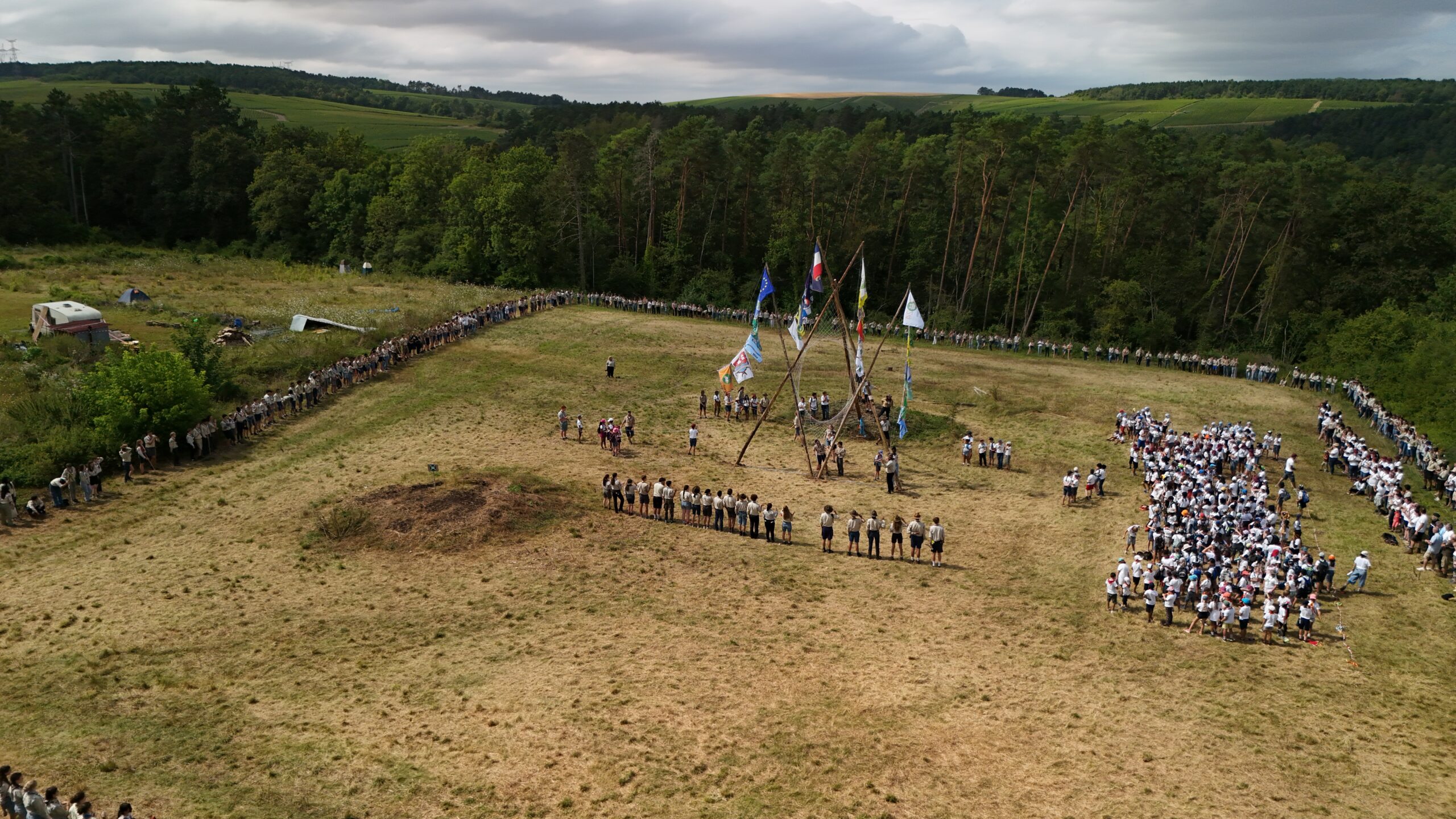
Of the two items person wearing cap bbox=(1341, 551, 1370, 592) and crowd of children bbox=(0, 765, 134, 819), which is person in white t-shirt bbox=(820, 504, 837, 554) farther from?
crowd of children bbox=(0, 765, 134, 819)

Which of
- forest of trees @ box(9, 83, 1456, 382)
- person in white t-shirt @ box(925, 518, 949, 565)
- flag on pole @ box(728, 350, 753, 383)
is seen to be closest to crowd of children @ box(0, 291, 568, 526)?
flag on pole @ box(728, 350, 753, 383)

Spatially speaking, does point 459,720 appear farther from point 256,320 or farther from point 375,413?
point 256,320

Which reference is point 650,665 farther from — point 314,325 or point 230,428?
point 314,325

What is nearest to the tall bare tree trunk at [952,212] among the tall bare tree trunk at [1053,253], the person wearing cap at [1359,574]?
the tall bare tree trunk at [1053,253]

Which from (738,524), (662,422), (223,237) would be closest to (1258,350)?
(662,422)

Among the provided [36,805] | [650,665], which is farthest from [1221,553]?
[36,805]

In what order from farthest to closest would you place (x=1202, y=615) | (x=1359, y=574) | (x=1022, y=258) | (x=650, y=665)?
(x=1022, y=258)
(x=1359, y=574)
(x=1202, y=615)
(x=650, y=665)
